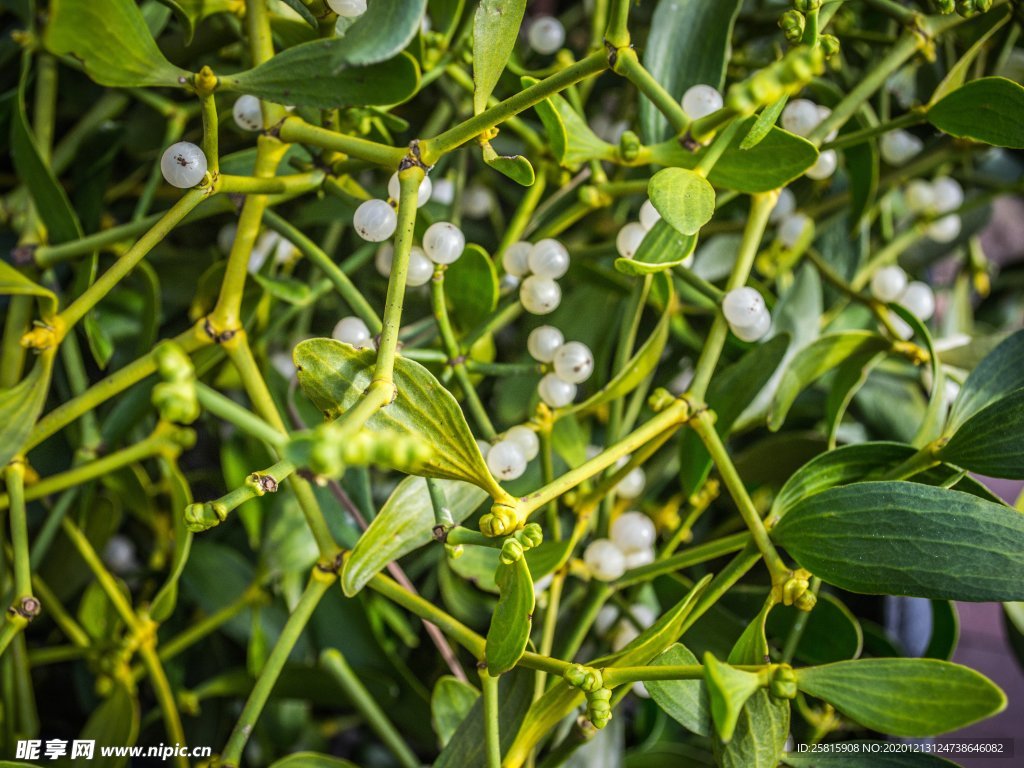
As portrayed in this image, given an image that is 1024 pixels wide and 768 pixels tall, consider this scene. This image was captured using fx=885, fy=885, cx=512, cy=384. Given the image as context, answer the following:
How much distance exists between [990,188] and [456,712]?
554 millimetres

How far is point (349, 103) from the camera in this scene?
332 millimetres

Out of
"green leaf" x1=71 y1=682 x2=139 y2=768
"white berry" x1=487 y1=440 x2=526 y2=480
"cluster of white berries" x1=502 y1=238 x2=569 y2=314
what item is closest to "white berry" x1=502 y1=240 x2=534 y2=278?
"cluster of white berries" x1=502 y1=238 x2=569 y2=314

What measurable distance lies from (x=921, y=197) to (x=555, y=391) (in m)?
0.38

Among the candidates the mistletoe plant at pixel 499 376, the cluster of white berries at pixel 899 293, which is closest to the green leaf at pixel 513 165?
the mistletoe plant at pixel 499 376

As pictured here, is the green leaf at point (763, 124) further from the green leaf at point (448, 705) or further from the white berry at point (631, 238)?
the green leaf at point (448, 705)

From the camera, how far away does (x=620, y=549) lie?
0.52m

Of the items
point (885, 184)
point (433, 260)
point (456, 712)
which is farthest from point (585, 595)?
point (885, 184)

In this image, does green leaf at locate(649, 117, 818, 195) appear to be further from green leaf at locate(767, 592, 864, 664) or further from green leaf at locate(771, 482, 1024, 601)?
green leaf at locate(767, 592, 864, 664)

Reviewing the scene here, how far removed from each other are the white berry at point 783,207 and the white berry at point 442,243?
0.79 ft

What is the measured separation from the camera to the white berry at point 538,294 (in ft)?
1.52

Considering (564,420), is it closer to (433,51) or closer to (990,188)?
(433,51)

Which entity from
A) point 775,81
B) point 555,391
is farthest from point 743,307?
point 775,81

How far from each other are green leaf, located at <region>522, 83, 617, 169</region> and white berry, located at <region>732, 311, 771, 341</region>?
11cm

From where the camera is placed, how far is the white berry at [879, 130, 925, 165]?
648mm
